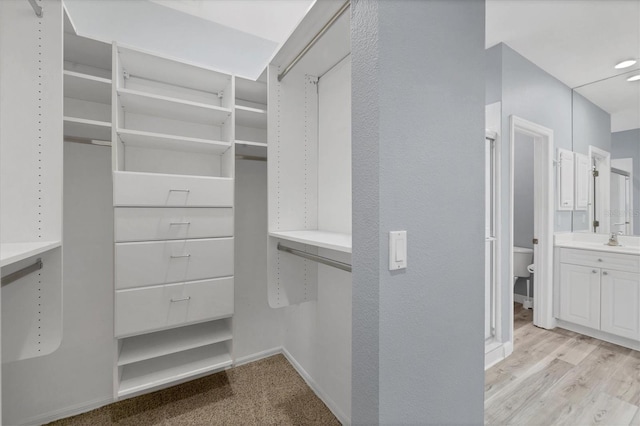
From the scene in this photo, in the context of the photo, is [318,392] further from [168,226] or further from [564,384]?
[564,384]

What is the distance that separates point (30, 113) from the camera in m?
1.21

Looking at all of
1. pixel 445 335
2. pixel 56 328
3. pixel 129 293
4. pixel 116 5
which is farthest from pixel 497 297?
pixel 116 5

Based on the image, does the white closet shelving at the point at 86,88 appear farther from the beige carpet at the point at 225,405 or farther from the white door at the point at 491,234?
the white door at the point at 491,234

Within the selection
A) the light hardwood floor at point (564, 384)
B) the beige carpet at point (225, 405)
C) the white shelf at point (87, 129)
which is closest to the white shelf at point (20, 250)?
the white shelf at point (87, 129)

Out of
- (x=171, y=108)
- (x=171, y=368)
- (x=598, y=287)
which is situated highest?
(x=171, y=108)

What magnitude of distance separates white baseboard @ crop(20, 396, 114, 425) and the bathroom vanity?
4.26m

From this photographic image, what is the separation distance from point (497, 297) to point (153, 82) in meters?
3.27

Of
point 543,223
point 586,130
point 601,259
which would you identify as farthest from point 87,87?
point 601,259

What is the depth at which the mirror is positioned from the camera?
2230 millimetres

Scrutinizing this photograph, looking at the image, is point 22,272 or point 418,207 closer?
point 418,207

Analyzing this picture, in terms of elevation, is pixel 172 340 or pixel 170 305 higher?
pixel 170 305

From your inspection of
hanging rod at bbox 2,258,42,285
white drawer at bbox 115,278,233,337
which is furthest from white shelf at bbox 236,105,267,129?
hanging rod at bbox 2,258,42,285

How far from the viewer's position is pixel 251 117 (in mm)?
2090

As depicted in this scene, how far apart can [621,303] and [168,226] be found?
392 cm
